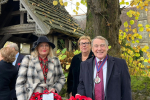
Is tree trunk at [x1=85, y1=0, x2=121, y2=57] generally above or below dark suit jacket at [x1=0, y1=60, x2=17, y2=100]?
above

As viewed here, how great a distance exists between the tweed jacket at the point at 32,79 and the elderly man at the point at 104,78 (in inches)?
28.1

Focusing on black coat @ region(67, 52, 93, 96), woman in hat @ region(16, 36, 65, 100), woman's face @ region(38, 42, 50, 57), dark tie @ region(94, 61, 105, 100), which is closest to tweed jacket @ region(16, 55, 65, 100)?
woman in hat @ region(16, 36, 65, 100)

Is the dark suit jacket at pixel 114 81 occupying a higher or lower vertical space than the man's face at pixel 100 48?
lower

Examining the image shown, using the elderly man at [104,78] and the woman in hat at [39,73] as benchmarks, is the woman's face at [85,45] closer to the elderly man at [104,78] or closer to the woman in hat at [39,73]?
the woman in hat at [39,73]

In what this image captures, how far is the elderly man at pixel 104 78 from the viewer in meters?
1.98

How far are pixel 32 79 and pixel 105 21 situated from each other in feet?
8.35

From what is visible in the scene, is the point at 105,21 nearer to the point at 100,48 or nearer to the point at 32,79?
the point at 100,48

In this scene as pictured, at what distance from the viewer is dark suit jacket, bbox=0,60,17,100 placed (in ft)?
8.90

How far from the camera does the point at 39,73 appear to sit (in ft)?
8.61

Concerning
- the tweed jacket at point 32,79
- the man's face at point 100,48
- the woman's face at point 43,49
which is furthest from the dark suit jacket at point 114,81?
the woman's face at point 43,49

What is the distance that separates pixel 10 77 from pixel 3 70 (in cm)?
19

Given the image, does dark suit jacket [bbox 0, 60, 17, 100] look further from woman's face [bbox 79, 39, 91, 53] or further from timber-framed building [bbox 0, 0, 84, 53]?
timber-framed building [bbox 0, 0, 84, 53]

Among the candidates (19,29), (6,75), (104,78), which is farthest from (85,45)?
(19,29)

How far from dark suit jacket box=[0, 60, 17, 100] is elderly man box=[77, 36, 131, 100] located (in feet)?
4.79
